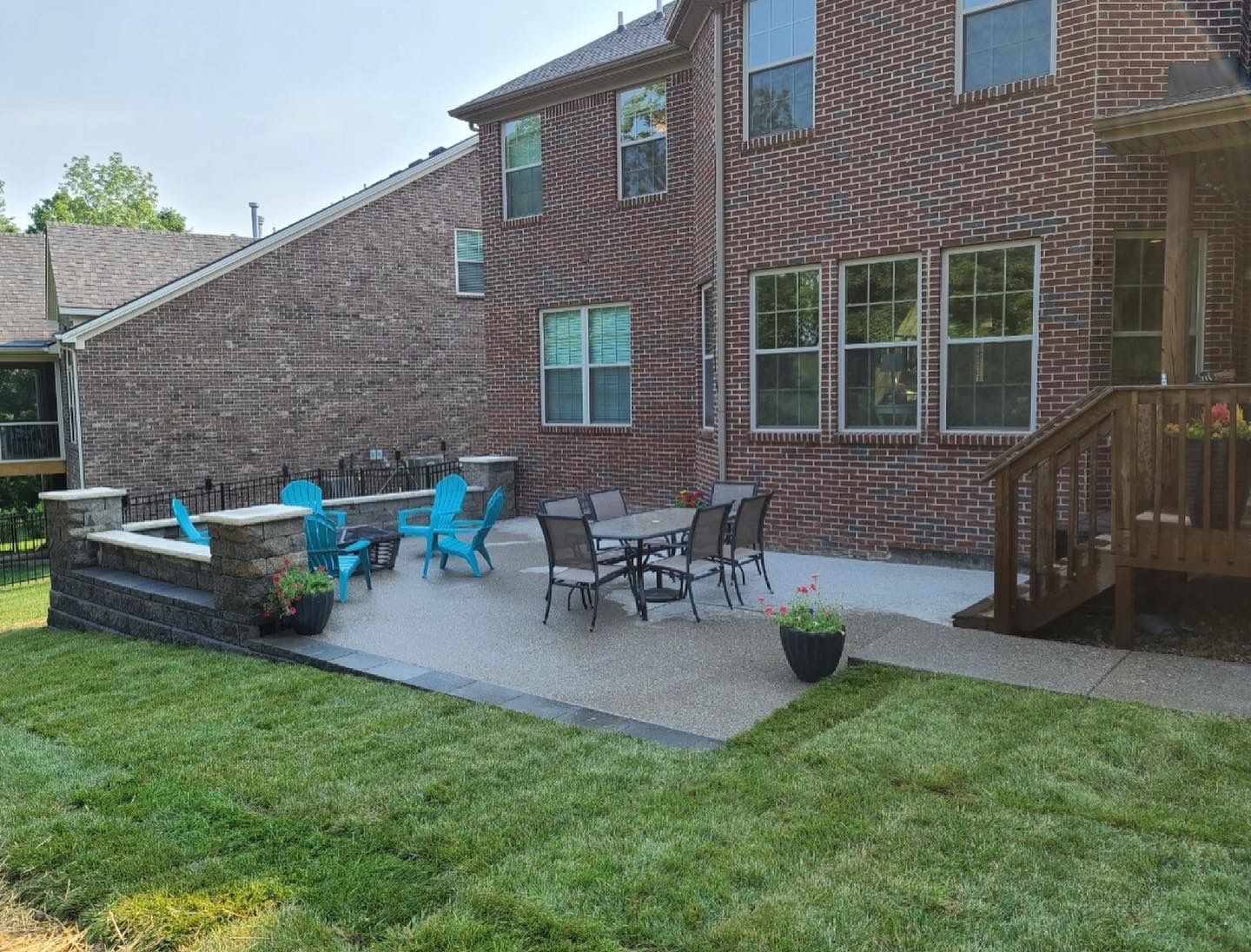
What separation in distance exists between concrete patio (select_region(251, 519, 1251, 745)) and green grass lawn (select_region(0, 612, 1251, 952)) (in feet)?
1.05

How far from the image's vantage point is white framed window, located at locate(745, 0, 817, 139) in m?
9.73

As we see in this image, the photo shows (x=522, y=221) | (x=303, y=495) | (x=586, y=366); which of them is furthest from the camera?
(x=522, y=221)

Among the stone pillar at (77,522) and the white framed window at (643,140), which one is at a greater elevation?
the white framed window at (643,140)

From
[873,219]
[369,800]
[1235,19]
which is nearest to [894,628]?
[369,800]

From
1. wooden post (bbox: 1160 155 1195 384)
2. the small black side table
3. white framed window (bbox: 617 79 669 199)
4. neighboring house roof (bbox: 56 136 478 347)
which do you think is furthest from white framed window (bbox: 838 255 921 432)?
neighboring house roof (bbox: 56 136 478 347)

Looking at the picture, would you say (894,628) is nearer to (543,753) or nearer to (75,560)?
(543,753)

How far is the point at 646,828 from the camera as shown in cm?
367

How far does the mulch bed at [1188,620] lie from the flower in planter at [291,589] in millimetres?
5426

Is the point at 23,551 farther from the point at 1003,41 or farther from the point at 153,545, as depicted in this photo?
the point at 1003,41

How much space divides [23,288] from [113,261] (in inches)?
129

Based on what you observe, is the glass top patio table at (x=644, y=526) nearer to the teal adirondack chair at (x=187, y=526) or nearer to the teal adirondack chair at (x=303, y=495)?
the teal adirondack chair at (x=303, y=495)

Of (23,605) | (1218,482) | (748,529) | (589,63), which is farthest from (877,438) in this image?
(23,605)

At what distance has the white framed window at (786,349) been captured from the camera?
9883mm

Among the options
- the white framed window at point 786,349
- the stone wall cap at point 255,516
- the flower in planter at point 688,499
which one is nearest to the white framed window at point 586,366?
the flower in planter at point 688,499
